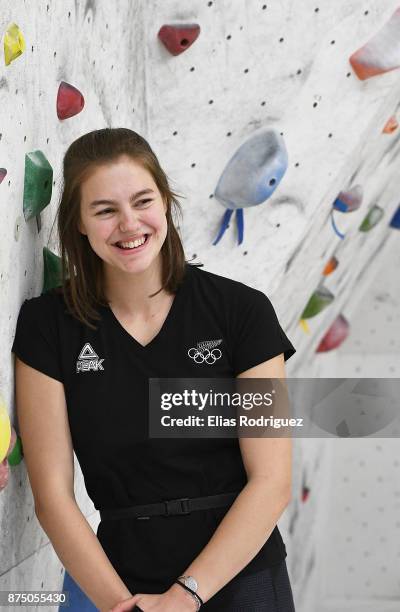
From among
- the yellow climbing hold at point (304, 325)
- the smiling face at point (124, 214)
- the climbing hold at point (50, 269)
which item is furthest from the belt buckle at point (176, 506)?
the yellow climbing hold at point (304, 325)

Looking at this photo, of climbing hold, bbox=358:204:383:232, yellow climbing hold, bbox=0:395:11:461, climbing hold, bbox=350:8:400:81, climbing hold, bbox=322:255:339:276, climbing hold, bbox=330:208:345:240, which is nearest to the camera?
yellow climbing hold, bbox=0:395:11:461

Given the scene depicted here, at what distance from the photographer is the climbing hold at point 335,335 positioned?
337cm

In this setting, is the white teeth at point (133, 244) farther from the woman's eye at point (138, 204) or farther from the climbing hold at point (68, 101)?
the climbing hold at point (68, 101)

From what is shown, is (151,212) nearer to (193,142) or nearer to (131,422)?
(131,422)

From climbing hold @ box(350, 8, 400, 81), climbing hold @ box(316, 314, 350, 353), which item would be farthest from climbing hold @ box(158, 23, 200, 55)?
climbing hold @ box(316, 314, 350, 353)

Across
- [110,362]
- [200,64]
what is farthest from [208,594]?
[200,64]

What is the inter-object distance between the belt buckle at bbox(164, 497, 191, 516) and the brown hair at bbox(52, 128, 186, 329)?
10.6 inches

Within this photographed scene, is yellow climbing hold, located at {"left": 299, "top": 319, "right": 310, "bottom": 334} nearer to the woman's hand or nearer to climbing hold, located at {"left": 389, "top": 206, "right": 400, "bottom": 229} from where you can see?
climbing hold, located at {"left": 389, "top": 206, "right": 400, "bottom": 229}

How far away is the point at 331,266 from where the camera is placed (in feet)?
8.87

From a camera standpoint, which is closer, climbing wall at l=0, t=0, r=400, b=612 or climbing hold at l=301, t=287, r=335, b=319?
climbing wall at l=0, t=0, r=400, b=612

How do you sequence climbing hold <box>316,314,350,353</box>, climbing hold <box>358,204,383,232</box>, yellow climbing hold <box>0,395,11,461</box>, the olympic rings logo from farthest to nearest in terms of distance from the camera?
climbing hold <box>316,314,350,353</box> → climbing hold <box>358,204,383,232</box> → the olympic rings logo → yellow climbing hold <box>0,395,11,461</box>

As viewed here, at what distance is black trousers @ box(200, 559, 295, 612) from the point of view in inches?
48.8

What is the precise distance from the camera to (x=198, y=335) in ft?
4.23

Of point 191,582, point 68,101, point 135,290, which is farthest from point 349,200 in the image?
point 191,582
